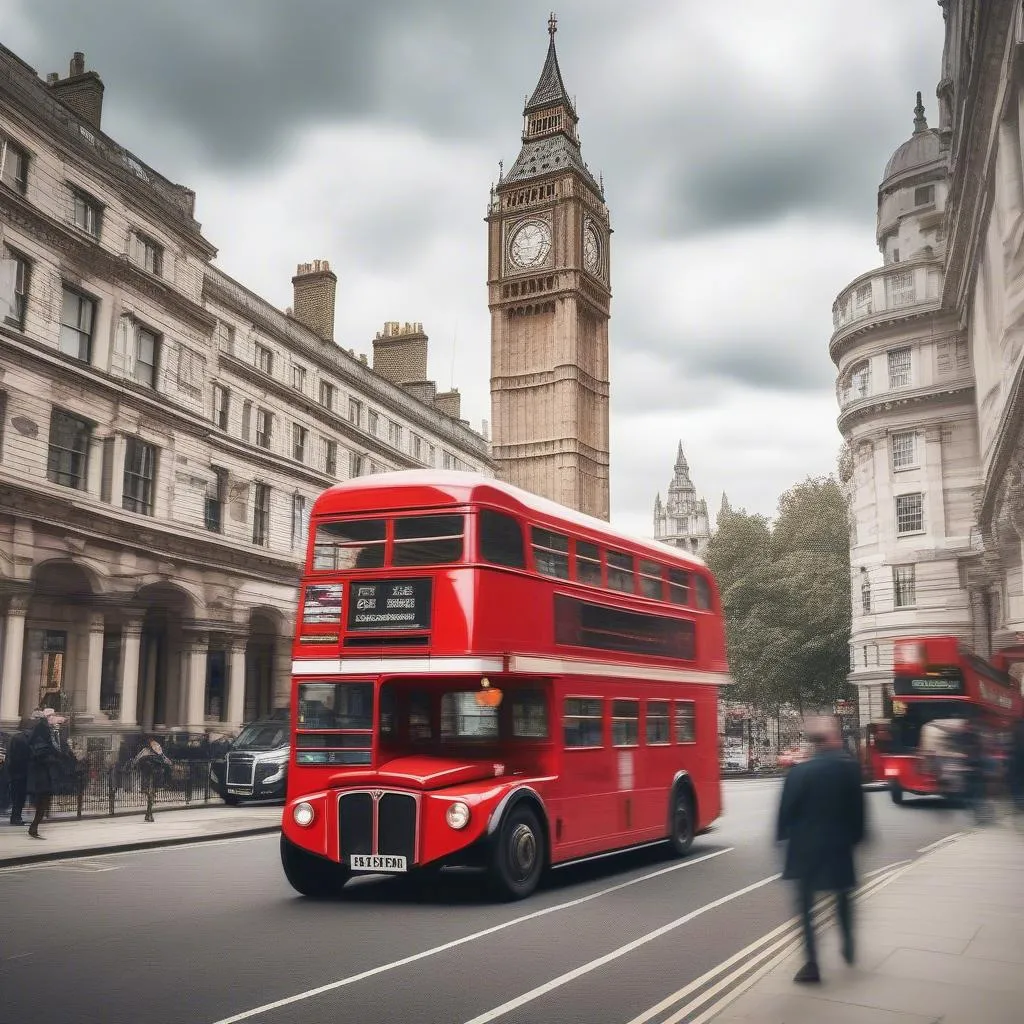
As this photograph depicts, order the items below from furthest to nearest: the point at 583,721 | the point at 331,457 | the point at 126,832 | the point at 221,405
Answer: the point at 331,457
the point at 221,405
the point at 126,832
the point at 583,721

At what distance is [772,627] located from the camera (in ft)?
180

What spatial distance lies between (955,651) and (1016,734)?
1040 cm

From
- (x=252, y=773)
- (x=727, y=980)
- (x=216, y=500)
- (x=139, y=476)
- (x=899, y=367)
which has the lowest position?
(x=727, y=980)

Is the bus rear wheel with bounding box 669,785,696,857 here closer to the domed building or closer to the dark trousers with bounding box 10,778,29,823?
the dark trousers with bounding box 10,778,29,823

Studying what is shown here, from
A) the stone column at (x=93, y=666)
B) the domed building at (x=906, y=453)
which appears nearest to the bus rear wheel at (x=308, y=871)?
the stone column at (x=93, y=666)

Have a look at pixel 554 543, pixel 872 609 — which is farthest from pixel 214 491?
pixel 872 609

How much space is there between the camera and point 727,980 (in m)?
7.63

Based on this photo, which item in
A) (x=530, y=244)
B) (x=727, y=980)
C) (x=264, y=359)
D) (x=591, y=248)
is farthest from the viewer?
(x=591, y=248)

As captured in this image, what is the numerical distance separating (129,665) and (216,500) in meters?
6.85

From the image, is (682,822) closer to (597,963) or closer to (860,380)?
(597,963)

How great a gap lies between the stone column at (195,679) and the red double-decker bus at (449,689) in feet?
72.1

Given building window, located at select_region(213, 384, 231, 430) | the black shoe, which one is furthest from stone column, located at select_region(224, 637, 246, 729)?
the black shoe

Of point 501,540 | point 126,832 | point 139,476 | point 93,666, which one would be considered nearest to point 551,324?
point 139,476

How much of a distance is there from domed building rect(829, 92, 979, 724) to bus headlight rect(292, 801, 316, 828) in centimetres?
3788
